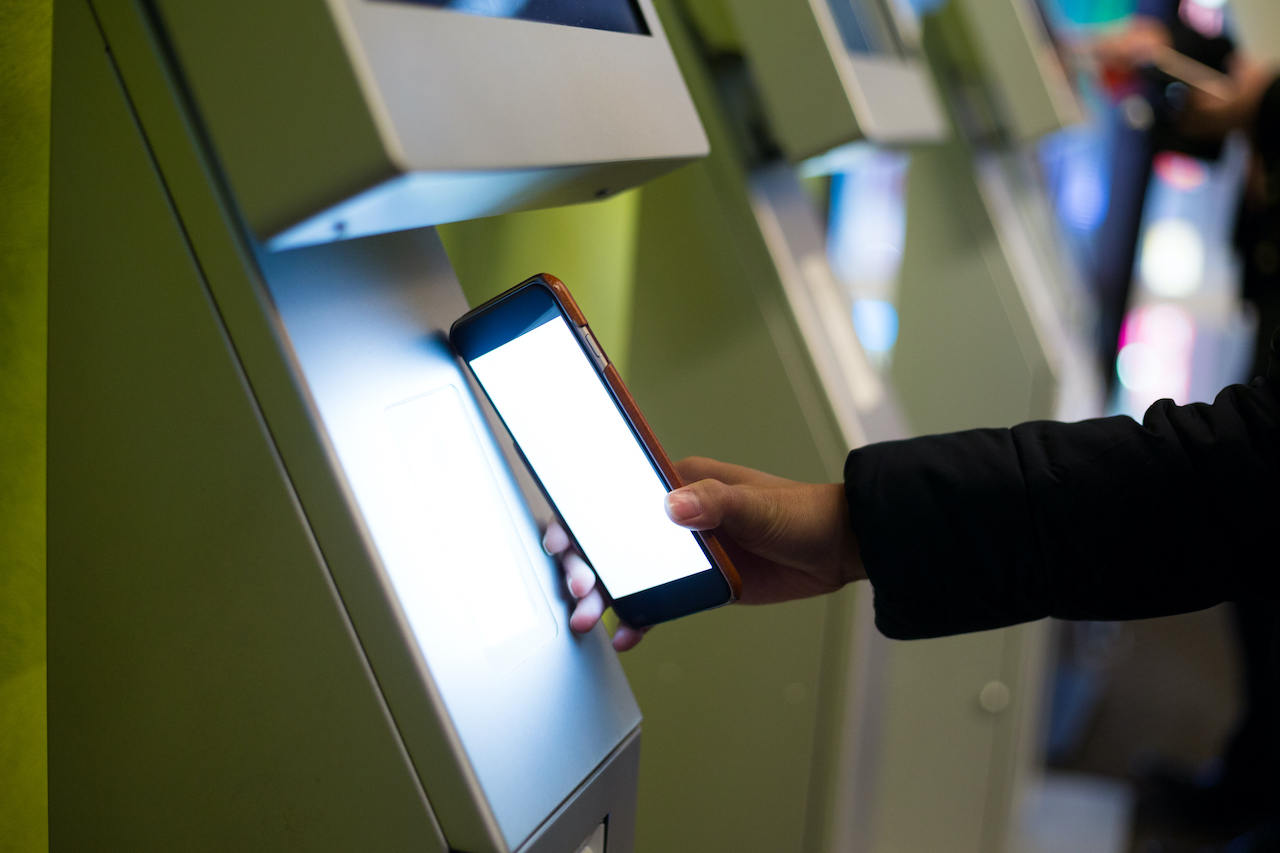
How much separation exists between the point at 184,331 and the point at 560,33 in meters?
0.24

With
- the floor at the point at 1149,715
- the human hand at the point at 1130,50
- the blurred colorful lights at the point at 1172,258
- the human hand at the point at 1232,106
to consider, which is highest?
the human hand at the point at 1130,50

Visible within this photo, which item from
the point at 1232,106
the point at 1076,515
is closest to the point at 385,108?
the point at 1076,515

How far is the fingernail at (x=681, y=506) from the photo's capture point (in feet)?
1.85

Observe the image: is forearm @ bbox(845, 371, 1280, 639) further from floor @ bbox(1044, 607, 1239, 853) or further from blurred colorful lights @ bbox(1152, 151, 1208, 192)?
blurred colorful lights @ bbox(1152, 151, 1208, 192)

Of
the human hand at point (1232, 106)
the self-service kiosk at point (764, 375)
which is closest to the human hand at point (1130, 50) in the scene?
the human hand at point (1232, 106)

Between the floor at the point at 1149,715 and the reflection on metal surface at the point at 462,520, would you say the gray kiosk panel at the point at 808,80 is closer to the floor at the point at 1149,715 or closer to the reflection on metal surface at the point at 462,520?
the reflection on metal surface at the point at 462,520

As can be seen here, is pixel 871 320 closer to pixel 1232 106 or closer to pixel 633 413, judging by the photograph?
pixel 1232 106

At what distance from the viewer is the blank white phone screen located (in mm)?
553

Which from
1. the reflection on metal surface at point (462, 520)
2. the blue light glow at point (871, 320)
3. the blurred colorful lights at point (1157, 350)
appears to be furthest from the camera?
the blurred colorful lights at point (1157, 350)

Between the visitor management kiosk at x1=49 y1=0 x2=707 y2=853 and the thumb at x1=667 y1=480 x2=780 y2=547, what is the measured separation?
94 millimetres

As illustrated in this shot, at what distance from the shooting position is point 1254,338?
5.68ft

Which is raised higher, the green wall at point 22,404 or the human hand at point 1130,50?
the human hand at point 1130,50

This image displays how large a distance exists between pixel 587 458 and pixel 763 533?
19cm

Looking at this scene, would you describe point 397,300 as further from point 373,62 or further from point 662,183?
point 662,183
